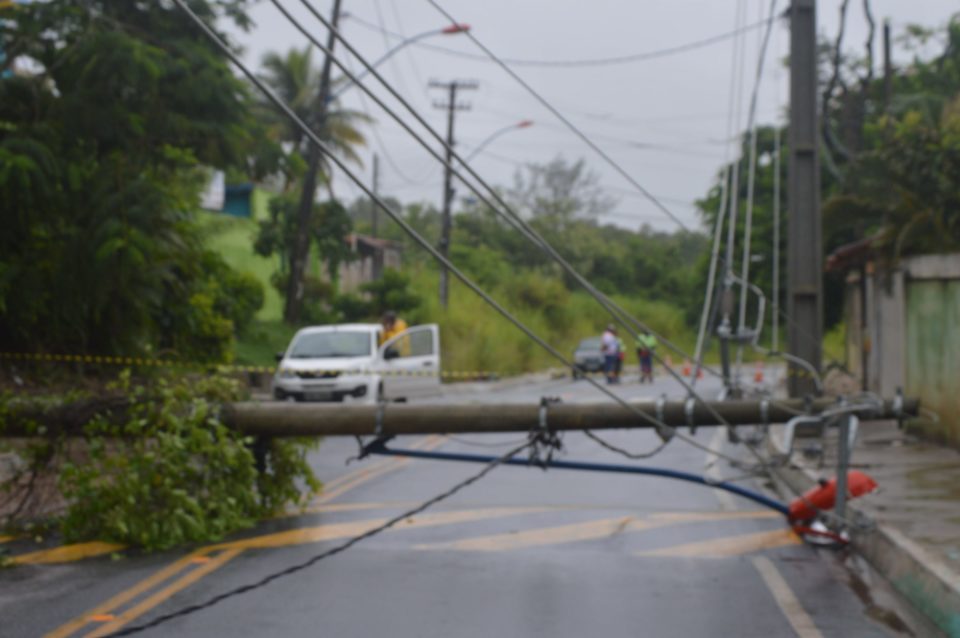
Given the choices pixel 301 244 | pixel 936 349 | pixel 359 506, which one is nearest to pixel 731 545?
pixel 359 506

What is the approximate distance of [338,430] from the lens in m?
9.68

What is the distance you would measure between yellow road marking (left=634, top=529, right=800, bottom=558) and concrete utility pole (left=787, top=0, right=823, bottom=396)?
735cm

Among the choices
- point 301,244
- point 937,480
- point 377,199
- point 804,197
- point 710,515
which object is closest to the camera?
point 377,199

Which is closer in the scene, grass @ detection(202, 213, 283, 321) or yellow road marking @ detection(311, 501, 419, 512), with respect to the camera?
yellow road marking @ detection(311, 501, 419, 512)

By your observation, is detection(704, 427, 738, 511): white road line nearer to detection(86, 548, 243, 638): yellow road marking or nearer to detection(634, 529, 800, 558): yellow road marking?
detection(634, 529, 800, 558): yellow road marking

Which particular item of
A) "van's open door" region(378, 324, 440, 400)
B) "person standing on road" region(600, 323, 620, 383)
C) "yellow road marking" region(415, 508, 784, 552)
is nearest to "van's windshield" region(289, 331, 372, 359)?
"van's open door" region(378, 324, 440, 400)

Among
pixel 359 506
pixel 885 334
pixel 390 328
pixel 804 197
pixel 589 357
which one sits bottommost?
pixel 359 506

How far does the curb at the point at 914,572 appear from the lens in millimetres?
7273

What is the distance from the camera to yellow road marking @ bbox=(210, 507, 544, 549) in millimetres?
9727

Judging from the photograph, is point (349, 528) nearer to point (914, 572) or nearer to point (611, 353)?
point (914, 572)

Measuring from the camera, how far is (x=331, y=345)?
79.3 feet

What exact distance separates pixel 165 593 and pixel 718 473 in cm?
904

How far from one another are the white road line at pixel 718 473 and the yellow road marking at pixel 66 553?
14.6 ft

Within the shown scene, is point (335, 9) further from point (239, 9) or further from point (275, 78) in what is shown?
point (275, 78)
